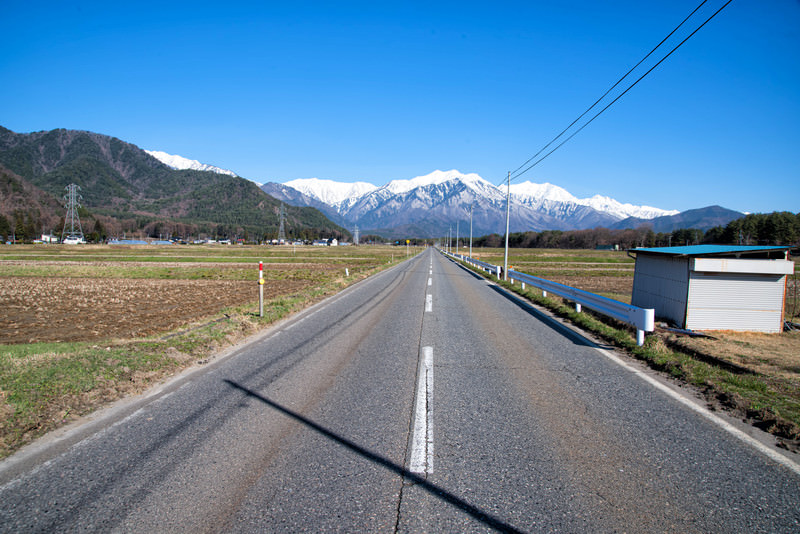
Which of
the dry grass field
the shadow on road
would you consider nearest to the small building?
the shadow on road

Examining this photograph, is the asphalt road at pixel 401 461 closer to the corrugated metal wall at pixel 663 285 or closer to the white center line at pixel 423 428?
the white center line at pixel 423 428

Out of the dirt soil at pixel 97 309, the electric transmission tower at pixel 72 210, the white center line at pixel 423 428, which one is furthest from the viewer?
the electric transmission tower at pixel 72 210

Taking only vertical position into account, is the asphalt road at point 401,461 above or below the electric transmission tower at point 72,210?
below

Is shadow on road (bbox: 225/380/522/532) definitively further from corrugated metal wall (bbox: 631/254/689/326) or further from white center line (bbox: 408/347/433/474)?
corrugated metal wall (bbox: 631/254/689/326)

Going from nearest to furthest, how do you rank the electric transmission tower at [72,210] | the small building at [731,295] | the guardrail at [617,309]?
the guardrail at [617,309]
the small building at [731,295]
the electric transmission tower at [72,210]

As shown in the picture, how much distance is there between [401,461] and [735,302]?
459 inches

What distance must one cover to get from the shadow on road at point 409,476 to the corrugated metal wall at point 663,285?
10.8 metres

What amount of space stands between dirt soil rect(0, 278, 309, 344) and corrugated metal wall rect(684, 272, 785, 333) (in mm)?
13733

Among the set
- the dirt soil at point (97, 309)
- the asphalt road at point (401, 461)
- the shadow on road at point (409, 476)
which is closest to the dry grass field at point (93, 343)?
the dirt soil at point (97, 309)

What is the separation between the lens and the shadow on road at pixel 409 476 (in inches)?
107

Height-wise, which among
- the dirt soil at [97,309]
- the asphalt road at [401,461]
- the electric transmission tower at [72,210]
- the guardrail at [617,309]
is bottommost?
the dirt soil at [97,309]

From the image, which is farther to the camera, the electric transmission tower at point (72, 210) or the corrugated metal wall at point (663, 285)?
the electric transmission tower at point (72, 210)

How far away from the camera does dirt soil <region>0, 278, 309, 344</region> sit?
386 inches

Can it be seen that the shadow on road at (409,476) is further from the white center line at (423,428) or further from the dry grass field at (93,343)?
the dry grass field at (93,343)
